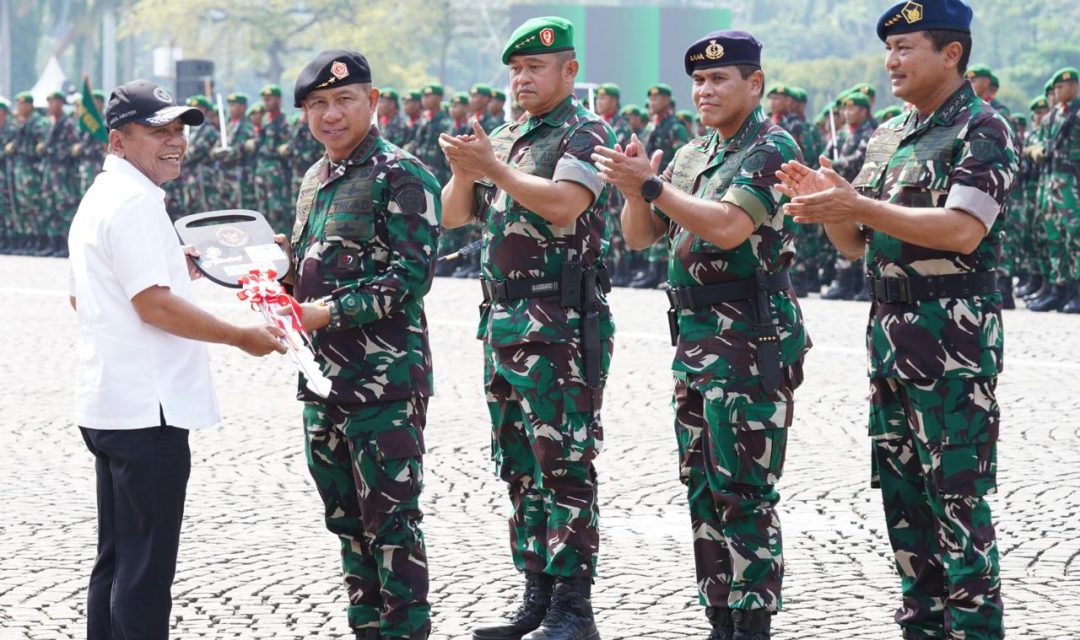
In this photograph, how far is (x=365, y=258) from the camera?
4816mm

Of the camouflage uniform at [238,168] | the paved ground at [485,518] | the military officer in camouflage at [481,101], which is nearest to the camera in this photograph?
the paved ground at [485,518]

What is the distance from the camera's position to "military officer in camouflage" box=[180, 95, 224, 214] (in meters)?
23.0

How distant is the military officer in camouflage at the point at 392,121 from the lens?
2022cm

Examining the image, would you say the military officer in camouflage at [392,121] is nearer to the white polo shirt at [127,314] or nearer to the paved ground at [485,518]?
the paved ground at [485,518]

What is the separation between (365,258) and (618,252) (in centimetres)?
1394

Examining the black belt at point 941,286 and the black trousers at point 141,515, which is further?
the black belt at point 941,286

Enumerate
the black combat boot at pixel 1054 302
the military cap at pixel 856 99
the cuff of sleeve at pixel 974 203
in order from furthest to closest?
the military cap at pixel 856 99 → the black combat boot at pixel 1054 302 → the cuff of sleeve at pixel 974 203

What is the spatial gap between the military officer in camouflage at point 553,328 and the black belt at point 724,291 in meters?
0.35

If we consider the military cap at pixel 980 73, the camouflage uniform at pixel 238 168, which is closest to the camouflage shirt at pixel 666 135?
the military cap at pixel 980 73

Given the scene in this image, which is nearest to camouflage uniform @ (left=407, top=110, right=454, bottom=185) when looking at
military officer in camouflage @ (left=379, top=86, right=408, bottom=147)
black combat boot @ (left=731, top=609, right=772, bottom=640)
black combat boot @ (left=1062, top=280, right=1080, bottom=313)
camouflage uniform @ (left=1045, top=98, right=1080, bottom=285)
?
military officer in camouflage @ (left=379, top=86, right=408, bottom=147)

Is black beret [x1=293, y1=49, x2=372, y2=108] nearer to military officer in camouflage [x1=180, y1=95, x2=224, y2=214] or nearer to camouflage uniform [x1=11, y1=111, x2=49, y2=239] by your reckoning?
military officer in camouflage [x1=180, y1=95, x2=224, y2=214]

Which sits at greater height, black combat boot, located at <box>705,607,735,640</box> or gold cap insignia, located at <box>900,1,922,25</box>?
gold cap insignia, located at <box>900,1,922,25</box>

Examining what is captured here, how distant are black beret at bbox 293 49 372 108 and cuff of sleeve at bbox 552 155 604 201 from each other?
0.67 m

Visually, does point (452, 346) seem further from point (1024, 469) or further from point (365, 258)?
point (365, 258)
